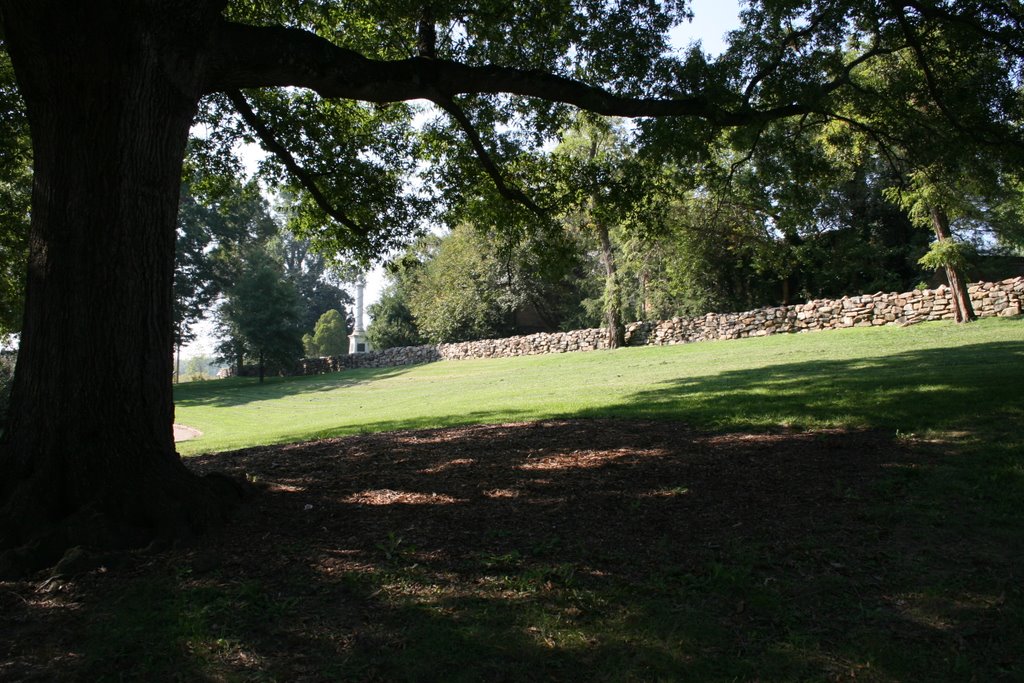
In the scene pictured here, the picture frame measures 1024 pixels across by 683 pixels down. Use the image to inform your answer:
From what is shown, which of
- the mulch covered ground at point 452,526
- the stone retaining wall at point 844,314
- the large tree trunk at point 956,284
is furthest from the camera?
the stone retaining wall at point 844,314

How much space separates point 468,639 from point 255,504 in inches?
108

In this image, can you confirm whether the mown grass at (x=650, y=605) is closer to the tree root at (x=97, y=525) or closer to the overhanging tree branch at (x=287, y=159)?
the tree root at (x=97, y=525)

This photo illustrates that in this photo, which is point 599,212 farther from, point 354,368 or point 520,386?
point 354,368

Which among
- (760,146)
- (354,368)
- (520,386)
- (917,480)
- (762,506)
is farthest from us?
(354,368)

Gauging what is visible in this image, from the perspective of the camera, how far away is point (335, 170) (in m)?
10.9

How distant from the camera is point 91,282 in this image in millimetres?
4680

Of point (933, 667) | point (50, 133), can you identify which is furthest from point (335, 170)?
point (933, 667)

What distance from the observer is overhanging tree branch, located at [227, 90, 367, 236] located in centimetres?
912

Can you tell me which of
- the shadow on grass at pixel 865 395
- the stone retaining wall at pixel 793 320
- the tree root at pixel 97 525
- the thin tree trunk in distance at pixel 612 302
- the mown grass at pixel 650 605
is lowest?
the mown grass at pixel 650 605

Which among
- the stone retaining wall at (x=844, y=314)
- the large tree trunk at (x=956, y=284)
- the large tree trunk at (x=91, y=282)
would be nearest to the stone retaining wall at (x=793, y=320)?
the stone retaining wall at (x=844, y=314)

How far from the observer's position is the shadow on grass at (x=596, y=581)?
3.26 metres

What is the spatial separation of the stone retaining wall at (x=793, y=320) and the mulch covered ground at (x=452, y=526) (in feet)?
57.0

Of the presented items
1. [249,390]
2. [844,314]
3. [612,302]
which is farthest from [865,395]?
[249,390]

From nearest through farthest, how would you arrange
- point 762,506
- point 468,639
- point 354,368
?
point 468,639 → point 762,506 → point 354,368
